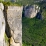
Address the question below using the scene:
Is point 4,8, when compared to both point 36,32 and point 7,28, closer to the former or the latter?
point 7,28

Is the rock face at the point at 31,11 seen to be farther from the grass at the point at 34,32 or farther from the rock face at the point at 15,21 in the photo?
the rock face at the point at 15,21

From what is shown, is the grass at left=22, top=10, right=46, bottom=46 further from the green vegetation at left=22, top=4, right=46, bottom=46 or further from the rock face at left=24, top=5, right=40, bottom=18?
the rock face at left=24, top=5, right=40, bottom=18

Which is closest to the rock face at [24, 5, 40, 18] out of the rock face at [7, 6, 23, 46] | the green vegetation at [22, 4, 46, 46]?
the green vegetation at [22, 4, 46, 46]

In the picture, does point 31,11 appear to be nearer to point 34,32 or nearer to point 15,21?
point 34,32

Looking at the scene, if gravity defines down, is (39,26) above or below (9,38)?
below

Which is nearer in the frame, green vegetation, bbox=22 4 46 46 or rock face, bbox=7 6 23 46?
rock face, bbox=7 6 23 46

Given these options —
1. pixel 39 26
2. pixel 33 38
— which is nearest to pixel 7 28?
pixel 33 38

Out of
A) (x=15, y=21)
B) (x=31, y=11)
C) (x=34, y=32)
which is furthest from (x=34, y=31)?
(x=15, y=21)
